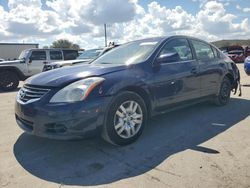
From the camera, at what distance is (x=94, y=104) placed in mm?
3840

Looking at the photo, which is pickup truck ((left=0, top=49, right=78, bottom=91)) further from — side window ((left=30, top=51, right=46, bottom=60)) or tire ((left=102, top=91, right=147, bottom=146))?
tire ((left=102, top=91, right=147, bottom=146))

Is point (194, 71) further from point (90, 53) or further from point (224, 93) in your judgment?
point (90, 53)

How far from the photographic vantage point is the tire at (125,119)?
405 cm

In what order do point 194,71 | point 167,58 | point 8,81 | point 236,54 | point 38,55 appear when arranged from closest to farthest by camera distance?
point 167,58, point 194,71, point 8,81, point 38,55, point 236,54

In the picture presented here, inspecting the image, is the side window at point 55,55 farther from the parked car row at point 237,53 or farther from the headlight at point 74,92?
the parked car row at point 237,53

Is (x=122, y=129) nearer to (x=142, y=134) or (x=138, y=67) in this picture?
(x=142, y=134)

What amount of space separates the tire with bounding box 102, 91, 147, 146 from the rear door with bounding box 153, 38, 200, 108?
1.47 feet

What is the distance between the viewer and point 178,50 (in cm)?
536

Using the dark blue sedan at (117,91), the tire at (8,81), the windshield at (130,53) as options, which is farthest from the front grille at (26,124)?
the tire at (8,81)

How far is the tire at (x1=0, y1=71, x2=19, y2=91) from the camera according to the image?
39.1 feet

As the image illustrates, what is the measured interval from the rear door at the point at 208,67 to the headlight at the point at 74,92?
2631 millimetres

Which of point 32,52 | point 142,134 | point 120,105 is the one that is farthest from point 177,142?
point 32,52

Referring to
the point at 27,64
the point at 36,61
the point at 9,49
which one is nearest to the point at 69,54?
the point at 36,61

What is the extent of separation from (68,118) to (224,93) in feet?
13.5
